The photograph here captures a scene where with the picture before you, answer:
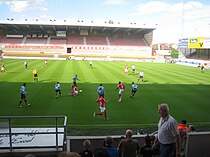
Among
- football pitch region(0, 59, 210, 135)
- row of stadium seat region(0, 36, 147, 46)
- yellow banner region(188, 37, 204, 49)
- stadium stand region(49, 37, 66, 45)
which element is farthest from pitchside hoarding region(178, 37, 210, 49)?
stadium stand region(49, 37, 66, 45)

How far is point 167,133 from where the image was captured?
489 centimetres

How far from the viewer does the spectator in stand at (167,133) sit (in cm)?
484

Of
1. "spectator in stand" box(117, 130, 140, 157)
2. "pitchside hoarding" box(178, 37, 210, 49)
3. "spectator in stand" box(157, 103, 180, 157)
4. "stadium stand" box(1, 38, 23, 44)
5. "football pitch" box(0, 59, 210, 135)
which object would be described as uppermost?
"stadium stand" box(1, 38, 23, 44)

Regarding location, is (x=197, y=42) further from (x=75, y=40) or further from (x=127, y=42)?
(x=75, y=40)

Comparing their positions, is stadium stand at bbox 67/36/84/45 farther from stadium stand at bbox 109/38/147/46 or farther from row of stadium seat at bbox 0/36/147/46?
stadium stand at bbox 109/38/147/46

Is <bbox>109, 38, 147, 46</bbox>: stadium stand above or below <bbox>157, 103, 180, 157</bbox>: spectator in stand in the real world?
Result: above

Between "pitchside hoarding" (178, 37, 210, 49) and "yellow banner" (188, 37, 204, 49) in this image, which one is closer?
"pitchside hoarding" (178, 37, 210, 49)

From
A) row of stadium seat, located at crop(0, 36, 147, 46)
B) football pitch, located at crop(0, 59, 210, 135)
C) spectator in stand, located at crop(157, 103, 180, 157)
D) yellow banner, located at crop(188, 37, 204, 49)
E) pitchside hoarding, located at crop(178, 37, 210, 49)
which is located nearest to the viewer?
spectator in stand, located at crop(157, 103, 180, 157)

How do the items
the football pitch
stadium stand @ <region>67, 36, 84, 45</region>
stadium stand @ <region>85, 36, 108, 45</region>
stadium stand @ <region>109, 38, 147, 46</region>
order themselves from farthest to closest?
stadium stand @ <region>109, 38, 147, 46</region> → stadium stand @ <region>85, 36, 108, 45</region> → stadium stand @ <region>67, 36, 84, 45</region> → the football pitch

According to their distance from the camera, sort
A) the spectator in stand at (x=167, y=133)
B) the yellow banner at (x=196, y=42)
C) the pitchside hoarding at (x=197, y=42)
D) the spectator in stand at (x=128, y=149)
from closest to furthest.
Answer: the spectator in stand at (x=167, y=133), the spectator in stand at (x=128, y=149), the pitchside hoarding at (x=197, y=42), the yellow banner at (x=196, y=42)

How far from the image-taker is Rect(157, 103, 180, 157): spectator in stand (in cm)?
484

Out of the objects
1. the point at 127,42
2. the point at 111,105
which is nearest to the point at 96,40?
the point at 127,42

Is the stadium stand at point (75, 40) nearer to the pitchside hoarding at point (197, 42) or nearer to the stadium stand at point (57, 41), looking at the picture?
the stadium stand at point (57, 41)

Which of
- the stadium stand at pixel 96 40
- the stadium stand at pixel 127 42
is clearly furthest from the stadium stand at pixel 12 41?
the stadium stand at pixel 127 42
